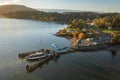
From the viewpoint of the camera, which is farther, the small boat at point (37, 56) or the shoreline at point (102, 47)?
the shoreline at point (102, 47)

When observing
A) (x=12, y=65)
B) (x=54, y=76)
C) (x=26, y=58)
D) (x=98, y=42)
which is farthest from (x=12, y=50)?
(x=98, y=42)

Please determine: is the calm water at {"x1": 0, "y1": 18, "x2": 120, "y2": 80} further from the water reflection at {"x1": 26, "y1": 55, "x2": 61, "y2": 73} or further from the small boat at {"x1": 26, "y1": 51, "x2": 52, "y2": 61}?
the small boat at {"x1": 26, "y1": 51, "x2": 52, "y2": 61}

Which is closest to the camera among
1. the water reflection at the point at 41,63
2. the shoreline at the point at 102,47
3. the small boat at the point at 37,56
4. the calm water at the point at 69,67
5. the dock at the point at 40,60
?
the calm water at the point at 69,67

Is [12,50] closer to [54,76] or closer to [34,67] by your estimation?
[34,67]

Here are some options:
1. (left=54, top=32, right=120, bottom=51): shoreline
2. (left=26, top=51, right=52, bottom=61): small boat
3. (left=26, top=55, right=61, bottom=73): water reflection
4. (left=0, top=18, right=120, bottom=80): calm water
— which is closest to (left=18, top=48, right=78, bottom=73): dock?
(left=26, top=55, right=61, bottom=73): water reflection

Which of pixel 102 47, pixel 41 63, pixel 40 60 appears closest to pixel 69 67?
pixel 41 63

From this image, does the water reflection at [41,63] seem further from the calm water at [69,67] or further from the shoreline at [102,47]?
the shoreline at [102,47]

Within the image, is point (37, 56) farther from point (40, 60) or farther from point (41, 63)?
point (41, 63)

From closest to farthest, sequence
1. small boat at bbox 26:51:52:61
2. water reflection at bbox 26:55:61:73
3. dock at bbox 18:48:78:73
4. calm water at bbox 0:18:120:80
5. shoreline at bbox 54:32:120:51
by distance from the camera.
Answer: calm water at bbox 0:18:120:80
water reflection at bbox 26:55:61:73
dock at bbox 18:48:78:73
small boat at bbox 26:51:52:61
shoreline at bbox 54:32:120:51

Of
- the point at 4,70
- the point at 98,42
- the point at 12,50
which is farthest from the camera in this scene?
the point at 98,42

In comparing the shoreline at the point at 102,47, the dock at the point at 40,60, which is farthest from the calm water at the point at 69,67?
the shoreline at the point at 102,47

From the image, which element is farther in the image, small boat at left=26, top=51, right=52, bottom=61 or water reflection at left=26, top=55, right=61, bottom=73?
small boat at left=26, top=51, right=52, bottom=61
